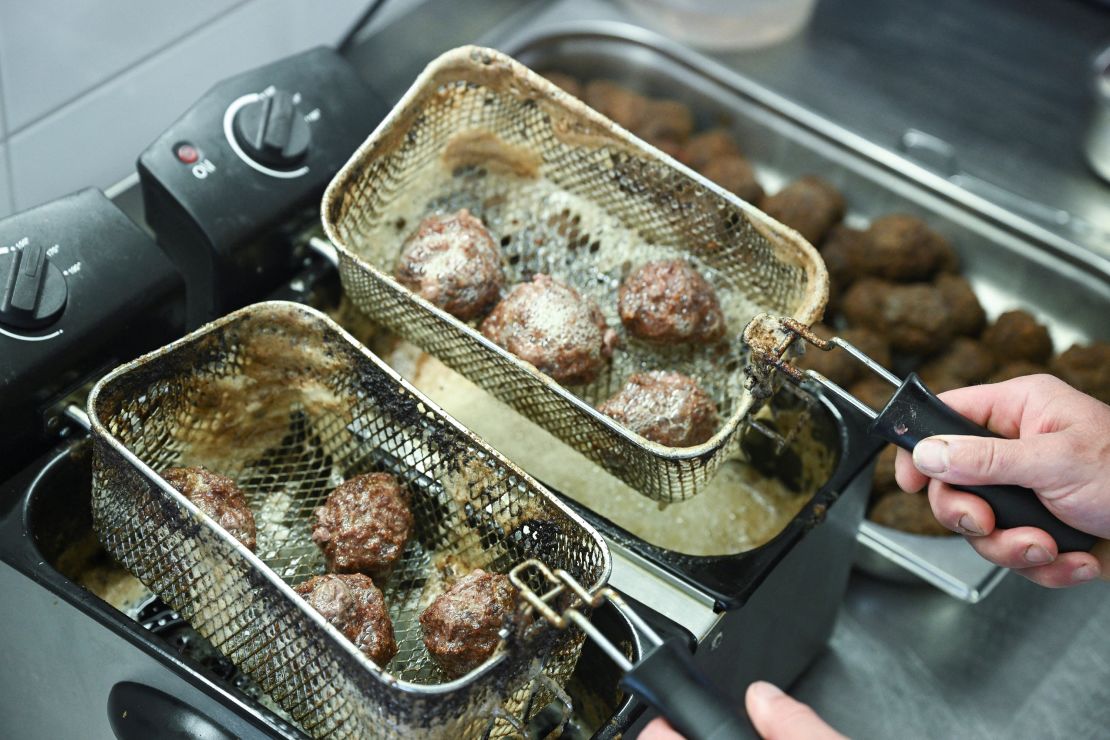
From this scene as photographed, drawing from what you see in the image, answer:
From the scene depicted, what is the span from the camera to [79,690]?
1053 millimetres

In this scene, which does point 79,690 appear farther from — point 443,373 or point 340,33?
point 340,33

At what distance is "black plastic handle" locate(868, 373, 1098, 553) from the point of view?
99 centimetres

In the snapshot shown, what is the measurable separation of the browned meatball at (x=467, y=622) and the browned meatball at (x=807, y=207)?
0.90 m

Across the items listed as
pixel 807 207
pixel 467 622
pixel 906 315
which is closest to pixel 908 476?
pixel 467 622

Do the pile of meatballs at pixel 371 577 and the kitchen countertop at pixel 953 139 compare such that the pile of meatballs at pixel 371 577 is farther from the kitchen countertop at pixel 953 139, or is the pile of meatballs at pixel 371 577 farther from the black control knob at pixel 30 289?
the kitchen countertop at pixel 953 139

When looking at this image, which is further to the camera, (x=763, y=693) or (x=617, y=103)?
(x=617, y=103)

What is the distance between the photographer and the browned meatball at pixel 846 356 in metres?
1.53

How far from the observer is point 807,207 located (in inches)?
67.3

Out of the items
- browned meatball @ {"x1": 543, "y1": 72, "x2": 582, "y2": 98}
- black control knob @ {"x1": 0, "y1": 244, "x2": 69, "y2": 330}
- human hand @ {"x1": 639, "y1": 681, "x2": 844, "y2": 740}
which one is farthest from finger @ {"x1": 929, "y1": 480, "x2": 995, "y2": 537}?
browned meatball @ {"x1": 543, "y1": 72, "x2": 582, "y2": 98}

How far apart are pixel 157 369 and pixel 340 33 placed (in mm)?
894

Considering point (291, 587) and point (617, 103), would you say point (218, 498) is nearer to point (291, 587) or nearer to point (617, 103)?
point (291, 587)

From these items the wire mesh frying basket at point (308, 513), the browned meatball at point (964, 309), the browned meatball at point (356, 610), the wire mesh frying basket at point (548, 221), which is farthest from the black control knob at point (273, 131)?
the browned meatball at point (964, 309)

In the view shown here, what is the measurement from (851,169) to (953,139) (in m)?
0.24

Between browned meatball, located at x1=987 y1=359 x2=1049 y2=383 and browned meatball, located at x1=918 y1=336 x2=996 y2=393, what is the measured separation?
0.04 ft
